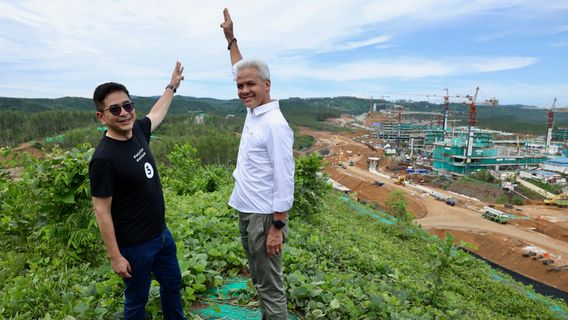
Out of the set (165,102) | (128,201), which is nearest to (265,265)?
(128,201)

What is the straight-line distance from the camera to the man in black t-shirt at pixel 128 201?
178 centimetres

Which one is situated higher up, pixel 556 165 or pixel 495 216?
pixel 556 165

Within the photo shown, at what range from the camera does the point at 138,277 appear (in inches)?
77.6

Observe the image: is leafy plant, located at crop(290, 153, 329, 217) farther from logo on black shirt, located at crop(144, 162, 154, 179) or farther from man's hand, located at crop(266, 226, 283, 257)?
logo on black shirt, located at crop(144, 162, 154, 179)

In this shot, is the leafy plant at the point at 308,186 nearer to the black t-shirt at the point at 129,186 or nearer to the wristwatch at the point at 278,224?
the wristwatch at the point at 278,224

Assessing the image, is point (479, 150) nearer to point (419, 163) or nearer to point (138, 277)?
point (419, 163)

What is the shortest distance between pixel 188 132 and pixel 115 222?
50979 millimetres

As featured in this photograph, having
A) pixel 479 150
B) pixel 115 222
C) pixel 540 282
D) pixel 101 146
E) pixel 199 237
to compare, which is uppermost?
pixel 101 146

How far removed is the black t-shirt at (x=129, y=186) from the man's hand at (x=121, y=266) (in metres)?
0.12

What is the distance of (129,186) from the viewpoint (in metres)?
1.90

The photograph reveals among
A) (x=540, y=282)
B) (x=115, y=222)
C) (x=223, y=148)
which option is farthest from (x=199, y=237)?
(x=223, y=148)

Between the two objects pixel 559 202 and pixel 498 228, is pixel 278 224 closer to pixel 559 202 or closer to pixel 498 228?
pixel 498 228

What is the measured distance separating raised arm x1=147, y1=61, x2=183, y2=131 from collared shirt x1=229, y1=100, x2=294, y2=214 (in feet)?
2.64

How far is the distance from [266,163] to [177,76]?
56.7 inches
